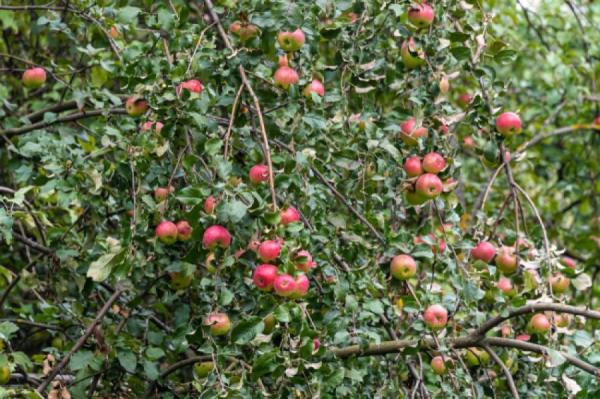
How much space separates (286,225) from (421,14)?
2.68 feet

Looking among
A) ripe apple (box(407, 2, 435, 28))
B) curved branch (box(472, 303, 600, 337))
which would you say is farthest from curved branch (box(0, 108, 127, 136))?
curved branch (box(472, 303, 600, 337))

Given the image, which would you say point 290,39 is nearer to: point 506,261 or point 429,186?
point 429,186

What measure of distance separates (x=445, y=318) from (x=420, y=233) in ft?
1.13

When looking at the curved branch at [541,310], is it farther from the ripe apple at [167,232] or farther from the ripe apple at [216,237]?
the ripe apple at [167,232]

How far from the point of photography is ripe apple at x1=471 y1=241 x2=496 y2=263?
2500mm

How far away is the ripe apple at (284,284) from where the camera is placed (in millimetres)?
1783

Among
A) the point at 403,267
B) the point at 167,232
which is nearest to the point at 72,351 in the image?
the point at 167,232

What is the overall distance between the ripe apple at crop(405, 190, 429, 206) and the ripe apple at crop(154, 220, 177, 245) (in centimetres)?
64

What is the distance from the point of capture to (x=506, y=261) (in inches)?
102

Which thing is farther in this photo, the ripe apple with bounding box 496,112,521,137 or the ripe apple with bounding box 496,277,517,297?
the ripe apple with bounding box 496,277,517,297

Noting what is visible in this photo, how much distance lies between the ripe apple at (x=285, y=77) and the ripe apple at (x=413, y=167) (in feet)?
1.22

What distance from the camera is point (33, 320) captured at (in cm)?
280

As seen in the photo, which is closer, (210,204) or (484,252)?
(210,204)

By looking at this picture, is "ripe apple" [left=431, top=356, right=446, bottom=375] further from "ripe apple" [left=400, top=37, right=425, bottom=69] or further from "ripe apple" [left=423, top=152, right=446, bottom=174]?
"ripe apple" [left=400, top=37, right=425, bottom=69]
